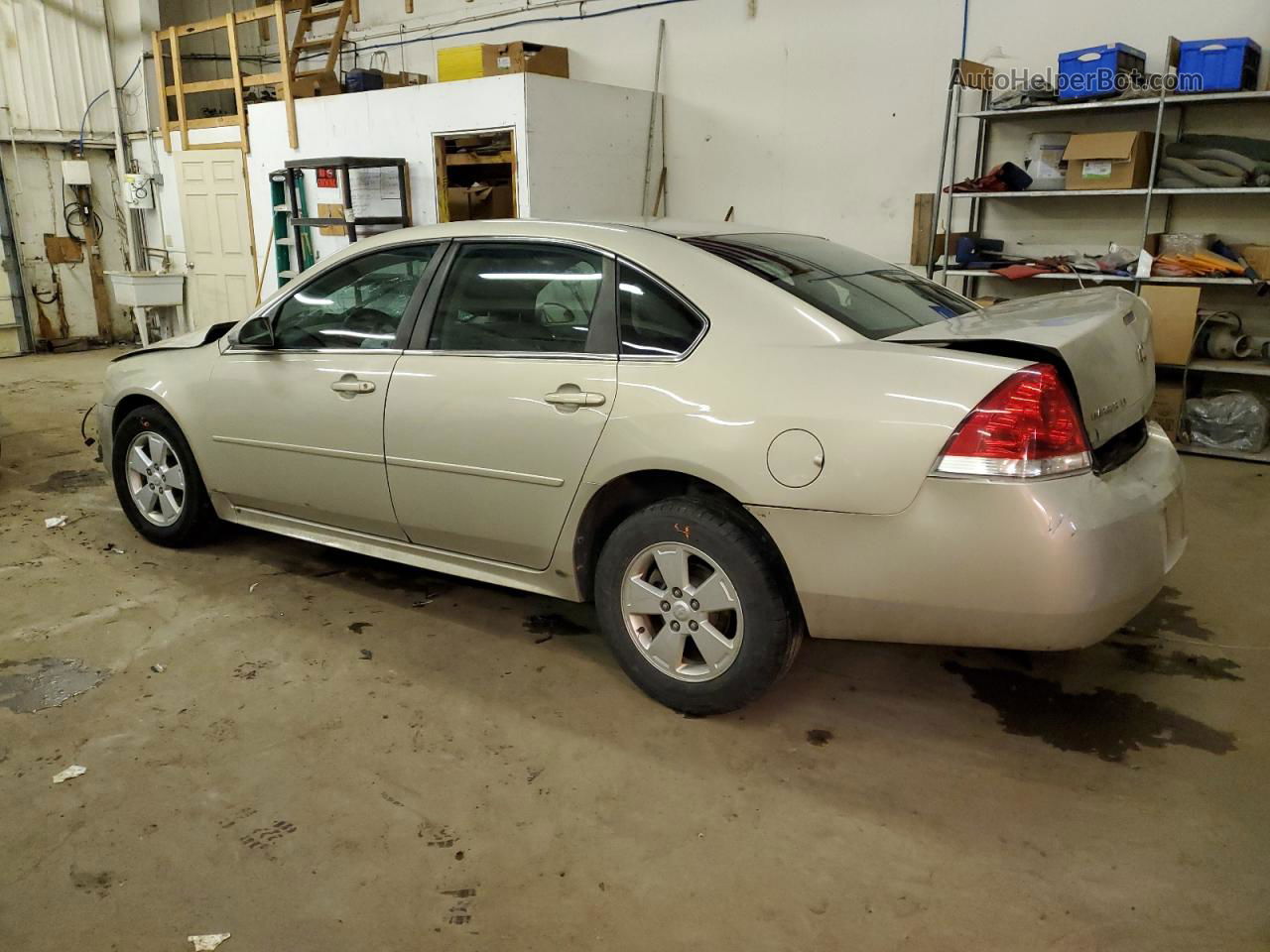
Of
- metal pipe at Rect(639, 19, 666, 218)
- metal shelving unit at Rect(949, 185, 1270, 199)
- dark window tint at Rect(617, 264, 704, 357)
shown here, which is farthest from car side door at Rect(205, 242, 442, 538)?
metal pipe at Rect(639, 19, 666, 218)

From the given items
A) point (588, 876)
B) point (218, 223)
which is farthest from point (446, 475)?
point (218, 223)

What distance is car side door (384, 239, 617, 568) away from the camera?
2.59m

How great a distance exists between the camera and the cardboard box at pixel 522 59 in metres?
7.12

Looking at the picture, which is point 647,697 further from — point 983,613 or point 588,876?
point 983,613

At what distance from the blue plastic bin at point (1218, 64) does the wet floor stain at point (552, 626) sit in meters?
4.68

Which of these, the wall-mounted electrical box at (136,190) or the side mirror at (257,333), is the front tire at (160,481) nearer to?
the side mirror at (257,333)

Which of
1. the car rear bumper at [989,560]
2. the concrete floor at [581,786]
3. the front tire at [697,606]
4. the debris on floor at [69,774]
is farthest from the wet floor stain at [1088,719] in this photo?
the debris on floor at [69,774]

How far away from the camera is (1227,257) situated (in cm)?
539

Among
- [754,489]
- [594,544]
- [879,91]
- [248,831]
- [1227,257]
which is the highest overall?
[879,91]

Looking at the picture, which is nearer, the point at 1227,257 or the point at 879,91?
the point at 1227,257

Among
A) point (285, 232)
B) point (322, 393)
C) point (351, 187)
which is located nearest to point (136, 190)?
point (285, 232)

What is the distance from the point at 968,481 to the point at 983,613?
1.03 feet

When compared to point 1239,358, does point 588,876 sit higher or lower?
lower

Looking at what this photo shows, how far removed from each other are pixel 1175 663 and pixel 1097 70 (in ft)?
12.9
